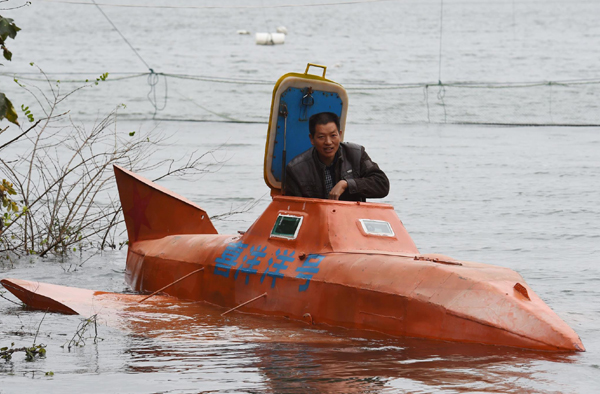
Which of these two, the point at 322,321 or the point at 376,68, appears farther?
the point at 376,68

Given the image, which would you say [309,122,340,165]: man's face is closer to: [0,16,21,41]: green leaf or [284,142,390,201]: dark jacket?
[284,142,390,201]: dark jacket

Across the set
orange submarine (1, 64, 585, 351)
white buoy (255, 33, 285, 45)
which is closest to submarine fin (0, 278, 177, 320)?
orange submarine (1, 64, 585, 351)

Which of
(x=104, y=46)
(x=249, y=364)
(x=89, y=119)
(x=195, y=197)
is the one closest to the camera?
(x=249, y=364)

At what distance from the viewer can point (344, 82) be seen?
4769 centimetres

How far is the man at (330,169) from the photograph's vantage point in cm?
852

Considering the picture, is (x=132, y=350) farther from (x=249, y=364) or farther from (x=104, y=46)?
A: (x=104, y=46)

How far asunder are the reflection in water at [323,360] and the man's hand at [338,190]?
4.04ft

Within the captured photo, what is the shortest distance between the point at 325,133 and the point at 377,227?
98 cm

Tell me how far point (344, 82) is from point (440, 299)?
41.3 meters

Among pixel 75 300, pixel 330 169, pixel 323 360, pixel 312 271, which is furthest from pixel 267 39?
pixel 323 360

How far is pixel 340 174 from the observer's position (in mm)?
8656

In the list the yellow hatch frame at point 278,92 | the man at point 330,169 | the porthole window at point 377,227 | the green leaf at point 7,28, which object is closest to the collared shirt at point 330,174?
the man at point 330,169

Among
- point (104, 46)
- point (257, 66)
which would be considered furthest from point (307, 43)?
point (257, 66)

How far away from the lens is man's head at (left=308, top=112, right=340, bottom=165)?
8.50m
